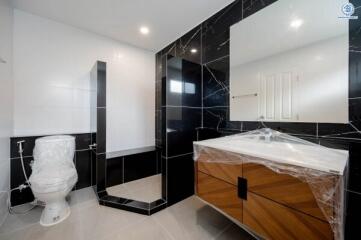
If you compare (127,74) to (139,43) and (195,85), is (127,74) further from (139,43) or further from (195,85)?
(195,85)

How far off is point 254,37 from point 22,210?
122 inches

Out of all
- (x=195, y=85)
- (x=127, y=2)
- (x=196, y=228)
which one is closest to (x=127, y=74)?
(x=127, y=2)

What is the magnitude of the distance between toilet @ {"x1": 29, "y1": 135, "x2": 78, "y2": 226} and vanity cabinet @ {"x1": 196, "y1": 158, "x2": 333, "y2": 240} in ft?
4.72

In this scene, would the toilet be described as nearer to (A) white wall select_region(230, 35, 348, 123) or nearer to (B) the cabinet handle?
(B) the cabinet handle

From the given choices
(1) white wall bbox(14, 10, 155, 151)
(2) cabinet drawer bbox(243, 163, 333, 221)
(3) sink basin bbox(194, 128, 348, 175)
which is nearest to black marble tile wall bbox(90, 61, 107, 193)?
(1) white wall bbox(14, 10, 155, 151)

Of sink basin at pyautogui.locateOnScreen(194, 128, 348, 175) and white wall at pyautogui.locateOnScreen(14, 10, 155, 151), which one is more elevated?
Result: white wall at pyautogui.locateOnScreen(14, 10, 155, 151)

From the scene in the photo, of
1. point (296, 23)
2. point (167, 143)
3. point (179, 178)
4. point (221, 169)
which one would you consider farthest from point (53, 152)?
point (296, 23)

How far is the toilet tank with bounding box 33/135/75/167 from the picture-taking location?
1633 mm

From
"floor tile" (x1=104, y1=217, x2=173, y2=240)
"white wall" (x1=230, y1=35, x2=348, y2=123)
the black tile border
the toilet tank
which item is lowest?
"floor tile" (x1=104, y1=217, x2=173, y2=240)

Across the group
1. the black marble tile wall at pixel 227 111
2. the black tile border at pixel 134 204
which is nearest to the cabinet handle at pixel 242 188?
the black marble tile wall at pixel 227 111

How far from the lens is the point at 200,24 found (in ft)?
6.95

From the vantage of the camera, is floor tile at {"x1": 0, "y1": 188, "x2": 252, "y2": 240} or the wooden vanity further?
floor tile at {"x1": 0, "y1": 188, "x2": 252, "y2": 240}

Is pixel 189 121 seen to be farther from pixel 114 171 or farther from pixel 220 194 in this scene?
pixel 114 171

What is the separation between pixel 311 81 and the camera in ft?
3.95
